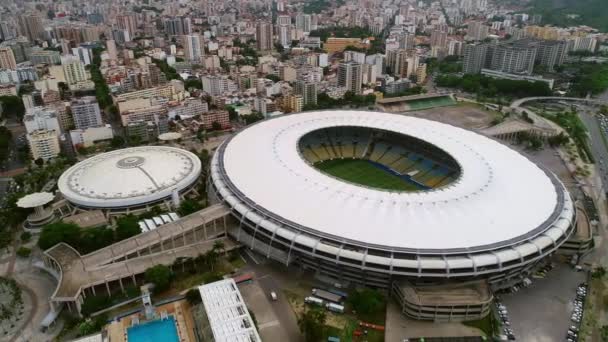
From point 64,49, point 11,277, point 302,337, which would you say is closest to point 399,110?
point 302,337

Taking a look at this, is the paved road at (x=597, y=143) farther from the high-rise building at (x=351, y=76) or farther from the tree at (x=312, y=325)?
the tree at (x=312, y=325)

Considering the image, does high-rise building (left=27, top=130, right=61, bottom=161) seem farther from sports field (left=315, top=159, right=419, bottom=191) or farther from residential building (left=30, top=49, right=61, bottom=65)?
residential building (left=30, top=49, right=61, bottom=65)

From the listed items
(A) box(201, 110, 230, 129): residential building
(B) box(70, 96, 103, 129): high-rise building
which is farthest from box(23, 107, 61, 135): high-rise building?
(A) box(201, 110, 230, 129): residential building

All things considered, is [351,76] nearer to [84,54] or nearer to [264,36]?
[264,36]

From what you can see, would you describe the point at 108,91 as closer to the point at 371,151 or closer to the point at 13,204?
the point at 13,204

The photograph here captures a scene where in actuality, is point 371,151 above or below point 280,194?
below

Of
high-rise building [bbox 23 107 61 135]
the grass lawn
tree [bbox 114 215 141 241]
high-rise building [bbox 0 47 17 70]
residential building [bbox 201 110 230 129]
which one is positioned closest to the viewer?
the grass lawn

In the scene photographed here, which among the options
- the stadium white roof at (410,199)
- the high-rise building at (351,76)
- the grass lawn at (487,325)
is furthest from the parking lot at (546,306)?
the high-rise building at (351,76)
